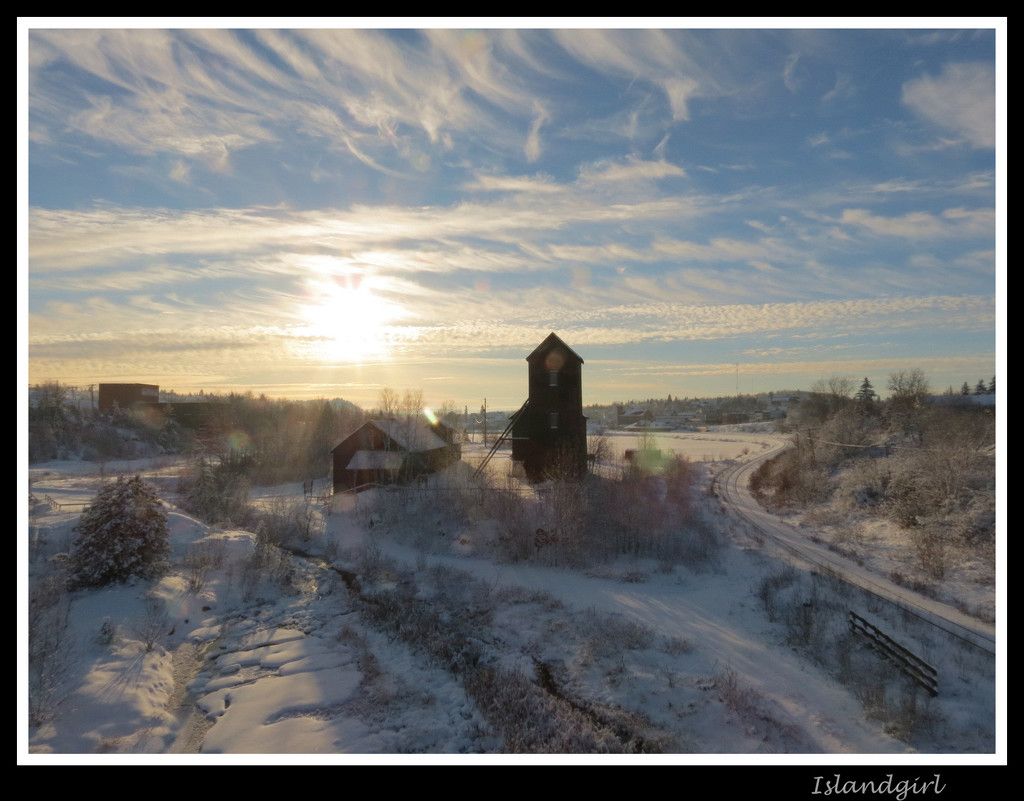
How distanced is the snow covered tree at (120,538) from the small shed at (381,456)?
19.8 m

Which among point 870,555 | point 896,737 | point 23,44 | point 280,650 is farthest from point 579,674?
point 870,555

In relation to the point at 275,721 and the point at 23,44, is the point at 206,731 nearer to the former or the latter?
the point at 275,721

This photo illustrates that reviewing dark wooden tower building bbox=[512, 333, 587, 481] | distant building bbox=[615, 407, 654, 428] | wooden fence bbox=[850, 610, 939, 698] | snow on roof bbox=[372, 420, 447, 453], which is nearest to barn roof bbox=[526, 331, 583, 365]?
dark wooden tower building bbox=[512, 333, 587, 481]

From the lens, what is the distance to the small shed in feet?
125

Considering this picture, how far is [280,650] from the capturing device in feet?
46.9

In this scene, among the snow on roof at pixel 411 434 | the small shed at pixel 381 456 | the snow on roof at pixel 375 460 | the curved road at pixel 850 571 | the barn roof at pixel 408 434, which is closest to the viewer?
the curved road at pixel 850 571

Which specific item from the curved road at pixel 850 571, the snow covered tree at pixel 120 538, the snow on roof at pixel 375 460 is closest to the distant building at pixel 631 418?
the curved road at pixel 850 571

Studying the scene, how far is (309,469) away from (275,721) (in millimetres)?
51480

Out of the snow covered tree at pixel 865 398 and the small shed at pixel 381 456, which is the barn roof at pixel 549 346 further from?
the snow covered tree at pixel 865 398

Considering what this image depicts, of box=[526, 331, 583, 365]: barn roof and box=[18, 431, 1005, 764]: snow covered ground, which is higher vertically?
box=[526, 331, 583, 365]: barn roof

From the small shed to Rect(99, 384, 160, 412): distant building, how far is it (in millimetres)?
55103

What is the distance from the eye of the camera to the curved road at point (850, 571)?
15219 millimetres

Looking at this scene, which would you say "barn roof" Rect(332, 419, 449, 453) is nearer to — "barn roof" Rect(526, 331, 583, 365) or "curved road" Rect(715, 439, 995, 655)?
"barn roof" Rect(526, 331, 583, 365)

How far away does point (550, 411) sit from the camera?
3509cm
